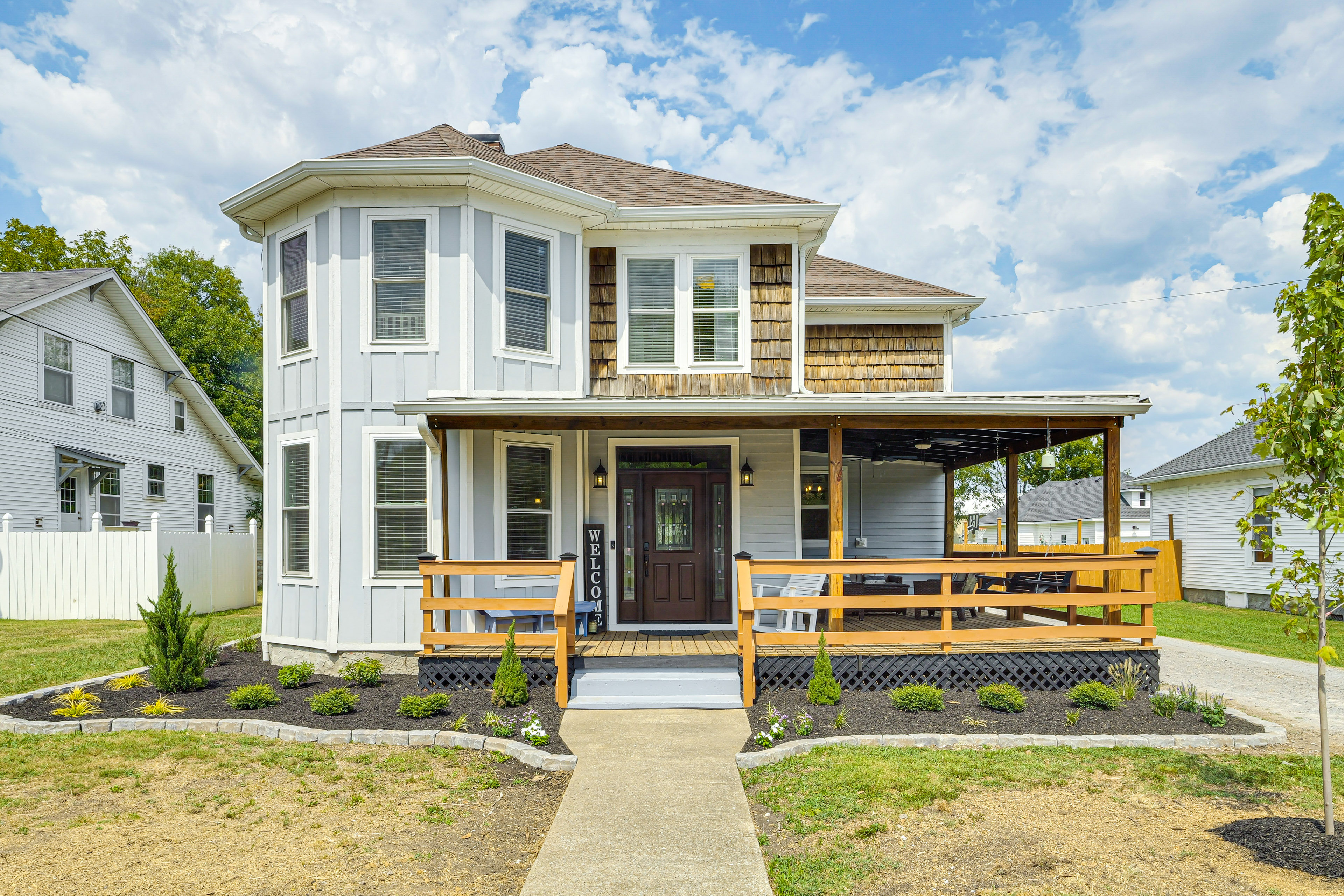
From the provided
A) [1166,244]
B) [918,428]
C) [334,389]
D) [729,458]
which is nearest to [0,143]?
[334,389]

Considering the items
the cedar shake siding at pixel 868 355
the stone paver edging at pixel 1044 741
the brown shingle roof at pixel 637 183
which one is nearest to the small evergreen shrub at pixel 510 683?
the stone paver edging at pixel 1044 741

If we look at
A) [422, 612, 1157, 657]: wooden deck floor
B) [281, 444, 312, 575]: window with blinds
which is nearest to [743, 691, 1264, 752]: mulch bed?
[422, 612, 1157, 657]: wooden deck floor

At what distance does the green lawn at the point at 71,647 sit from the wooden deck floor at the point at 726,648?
5.11 metres

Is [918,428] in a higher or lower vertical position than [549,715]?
higher

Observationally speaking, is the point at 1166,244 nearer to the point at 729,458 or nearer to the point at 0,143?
the point at 729,458

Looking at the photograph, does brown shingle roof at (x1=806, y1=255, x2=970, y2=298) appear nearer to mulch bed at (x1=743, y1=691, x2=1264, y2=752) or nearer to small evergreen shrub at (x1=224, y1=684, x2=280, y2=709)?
mulch bed at (x1=743, y1=691, x2=1264, y2=752)

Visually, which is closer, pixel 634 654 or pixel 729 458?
pixel 634 654

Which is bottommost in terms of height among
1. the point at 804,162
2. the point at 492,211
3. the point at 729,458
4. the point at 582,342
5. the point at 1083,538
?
the point at 1083,538

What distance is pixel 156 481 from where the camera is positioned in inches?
774

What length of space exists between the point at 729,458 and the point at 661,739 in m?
4.47

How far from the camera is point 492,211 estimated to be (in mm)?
9109

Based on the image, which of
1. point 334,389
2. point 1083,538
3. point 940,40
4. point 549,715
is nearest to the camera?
point 549,715

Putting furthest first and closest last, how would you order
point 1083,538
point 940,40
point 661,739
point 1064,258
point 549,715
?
point 1083,538
point 1064,258
point 940,40
point 549,715
point 661,739

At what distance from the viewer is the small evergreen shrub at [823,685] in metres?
7.24
